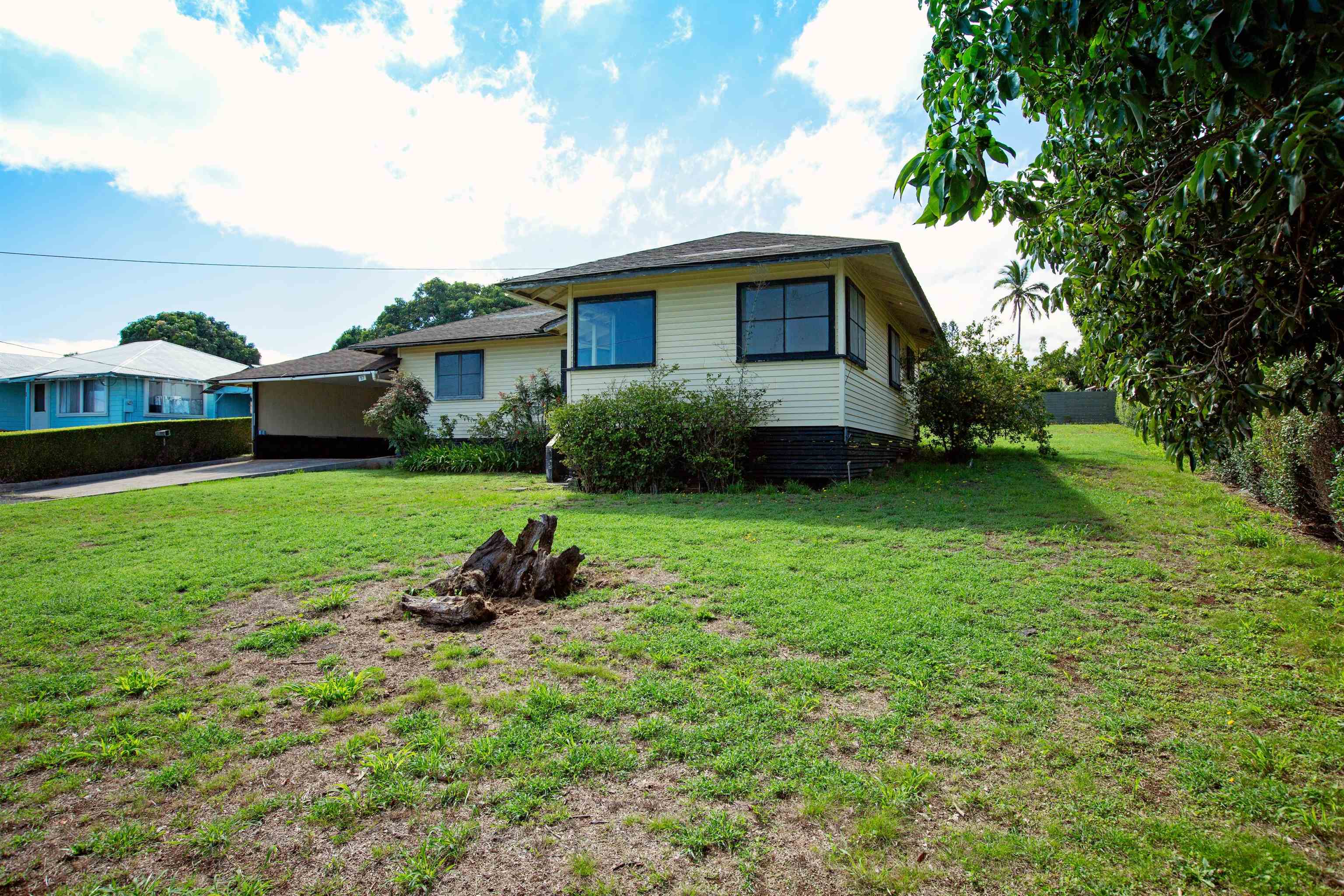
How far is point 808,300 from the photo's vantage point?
10.9 m

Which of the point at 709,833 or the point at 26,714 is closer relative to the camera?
the point at 709,833

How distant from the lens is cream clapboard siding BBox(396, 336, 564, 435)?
1683cm

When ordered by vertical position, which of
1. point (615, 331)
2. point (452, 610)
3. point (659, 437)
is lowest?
Answer: point (452, 610)

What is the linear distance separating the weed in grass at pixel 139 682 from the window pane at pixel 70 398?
29319mm

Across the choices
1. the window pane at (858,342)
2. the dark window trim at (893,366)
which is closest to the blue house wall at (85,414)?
the window pane at (858,342)

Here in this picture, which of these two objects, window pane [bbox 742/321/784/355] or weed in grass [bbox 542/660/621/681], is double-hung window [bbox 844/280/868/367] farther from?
weed in grass [bbox 542/660/621/681]

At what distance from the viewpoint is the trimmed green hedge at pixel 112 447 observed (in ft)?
47.0

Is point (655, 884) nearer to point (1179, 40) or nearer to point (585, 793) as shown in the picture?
point (585, 793)

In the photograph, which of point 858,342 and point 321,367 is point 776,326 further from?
point 321,367

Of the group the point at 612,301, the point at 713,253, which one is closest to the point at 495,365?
the point at 612,301

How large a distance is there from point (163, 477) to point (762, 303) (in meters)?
14.4

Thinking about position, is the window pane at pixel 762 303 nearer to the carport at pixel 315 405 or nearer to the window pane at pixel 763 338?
the window pane at pixel 763 338

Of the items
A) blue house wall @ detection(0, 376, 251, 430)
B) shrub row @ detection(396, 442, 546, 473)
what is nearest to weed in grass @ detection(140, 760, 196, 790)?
shrub row @ detection(396, 442, 546, 473)

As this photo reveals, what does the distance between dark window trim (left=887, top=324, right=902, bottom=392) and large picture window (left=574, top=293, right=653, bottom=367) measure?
19.3 feet
